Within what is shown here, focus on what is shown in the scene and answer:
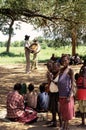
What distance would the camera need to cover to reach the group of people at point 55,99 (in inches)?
337

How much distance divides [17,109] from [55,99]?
1.09m

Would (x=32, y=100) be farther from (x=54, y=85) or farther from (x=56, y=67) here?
(x=56, y=67)

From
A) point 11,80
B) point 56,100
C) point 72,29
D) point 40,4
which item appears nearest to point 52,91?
point 56,100

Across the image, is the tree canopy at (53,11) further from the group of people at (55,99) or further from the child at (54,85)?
the child at (54,85)

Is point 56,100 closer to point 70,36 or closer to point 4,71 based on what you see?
point 70,36

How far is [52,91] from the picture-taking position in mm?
9000

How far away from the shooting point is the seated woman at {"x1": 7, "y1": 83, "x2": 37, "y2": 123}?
9.70 meters

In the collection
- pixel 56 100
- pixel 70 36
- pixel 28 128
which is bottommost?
pixel 28 128

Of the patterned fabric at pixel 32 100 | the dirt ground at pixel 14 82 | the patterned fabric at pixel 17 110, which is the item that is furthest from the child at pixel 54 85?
the patterned fabric at pixel 32 100

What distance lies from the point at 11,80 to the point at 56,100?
843cm

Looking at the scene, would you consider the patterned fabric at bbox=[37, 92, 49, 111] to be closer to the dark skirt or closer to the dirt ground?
the dirt ground

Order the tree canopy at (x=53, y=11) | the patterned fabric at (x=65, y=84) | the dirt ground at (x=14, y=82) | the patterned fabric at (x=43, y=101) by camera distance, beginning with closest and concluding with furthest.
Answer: the patterned fabric at (x=65, y=84), the dirt ground at (x=14, y=82), the patterned fabric at (x=43, y=101), the tree canopy at (x=53, y=11)

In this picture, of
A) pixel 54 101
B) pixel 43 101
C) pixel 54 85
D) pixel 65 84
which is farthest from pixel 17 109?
pixel 65 84

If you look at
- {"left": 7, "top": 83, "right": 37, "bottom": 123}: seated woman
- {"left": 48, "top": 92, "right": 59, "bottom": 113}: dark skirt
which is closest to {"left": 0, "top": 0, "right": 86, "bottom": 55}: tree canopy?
{"left": 7, "top": 83, "right": 37, "bottom": 123}: seated woman
